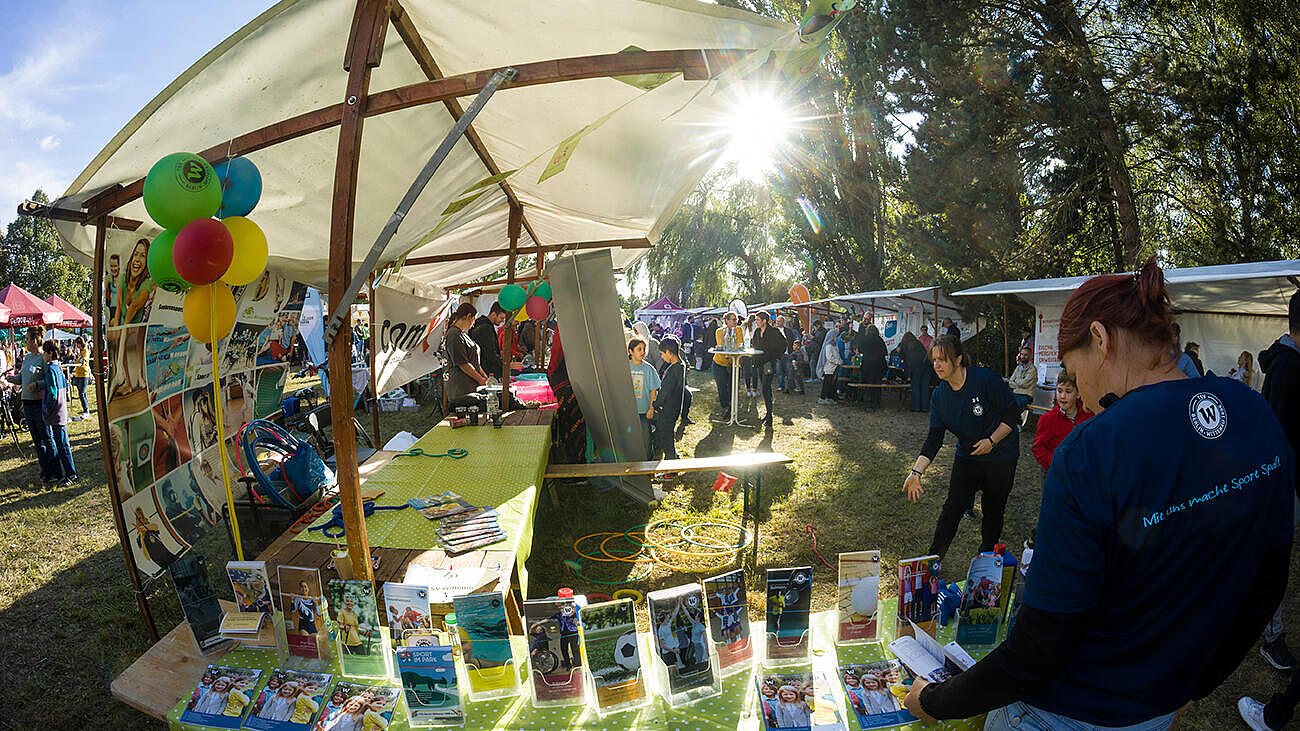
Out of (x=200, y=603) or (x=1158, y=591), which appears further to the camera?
(x=200, y=603)

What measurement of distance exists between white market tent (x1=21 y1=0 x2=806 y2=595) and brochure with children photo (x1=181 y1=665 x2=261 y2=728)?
0.56 metres

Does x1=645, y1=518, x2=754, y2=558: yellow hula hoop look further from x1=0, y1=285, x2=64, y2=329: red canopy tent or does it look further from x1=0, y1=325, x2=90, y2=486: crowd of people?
x1=0, y1=285, x2=64, y2=329: red canopy tent

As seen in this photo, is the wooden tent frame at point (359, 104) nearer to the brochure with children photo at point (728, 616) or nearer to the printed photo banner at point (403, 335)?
the brochure with children photo at point (728, 616)

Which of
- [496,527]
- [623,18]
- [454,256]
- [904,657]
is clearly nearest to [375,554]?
[496,527]

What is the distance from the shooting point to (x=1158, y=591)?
1.04 meters

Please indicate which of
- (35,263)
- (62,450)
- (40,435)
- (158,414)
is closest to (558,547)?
(158,414)

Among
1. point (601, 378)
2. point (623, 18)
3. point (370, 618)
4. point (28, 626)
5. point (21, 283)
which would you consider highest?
point (21, 283)

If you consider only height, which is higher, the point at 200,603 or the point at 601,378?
the point at 601,378

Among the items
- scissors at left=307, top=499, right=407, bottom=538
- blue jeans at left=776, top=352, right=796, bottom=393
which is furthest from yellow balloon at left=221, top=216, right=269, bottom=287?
blue jeans at left=776, top=352, right=796, bottom=393

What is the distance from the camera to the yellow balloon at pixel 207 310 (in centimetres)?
228

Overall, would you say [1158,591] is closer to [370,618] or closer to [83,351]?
[370,618]

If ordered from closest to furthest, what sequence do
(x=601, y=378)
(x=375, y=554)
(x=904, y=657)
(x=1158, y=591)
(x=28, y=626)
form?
(x=1158, y=591) → (x=904, y=657) → (x=375, y=554) → (x=28, y=626) → (x=601, y=378)

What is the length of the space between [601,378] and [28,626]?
410 cm

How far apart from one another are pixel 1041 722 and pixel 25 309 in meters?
20.7
